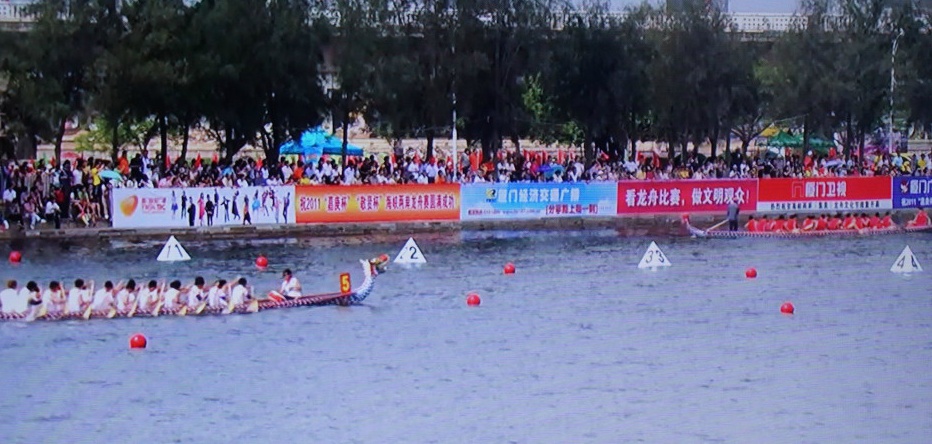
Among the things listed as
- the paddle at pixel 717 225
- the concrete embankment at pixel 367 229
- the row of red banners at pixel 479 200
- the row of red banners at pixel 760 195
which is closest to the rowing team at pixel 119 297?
the concrete embankment at pixel 367 229

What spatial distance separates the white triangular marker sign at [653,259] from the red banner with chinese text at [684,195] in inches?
342

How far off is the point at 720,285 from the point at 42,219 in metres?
20.2

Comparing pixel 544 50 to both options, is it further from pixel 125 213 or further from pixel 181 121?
pixel 125 213

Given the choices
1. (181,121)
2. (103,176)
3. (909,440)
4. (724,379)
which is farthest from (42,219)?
(909,440)

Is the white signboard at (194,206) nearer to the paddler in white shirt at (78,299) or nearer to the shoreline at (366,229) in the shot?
the shoreline at (366,229)

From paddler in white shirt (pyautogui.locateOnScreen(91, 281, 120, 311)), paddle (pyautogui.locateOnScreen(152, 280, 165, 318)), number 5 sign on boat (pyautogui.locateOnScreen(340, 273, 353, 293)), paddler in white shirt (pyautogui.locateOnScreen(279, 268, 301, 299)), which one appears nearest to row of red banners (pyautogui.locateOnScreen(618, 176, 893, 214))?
number 5 sign on boat (pyautogui.locateOnScreen(340, 273, 353, 293))

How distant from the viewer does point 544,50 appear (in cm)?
6022

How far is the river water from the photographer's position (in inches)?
1154

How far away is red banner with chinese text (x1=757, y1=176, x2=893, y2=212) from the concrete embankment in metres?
2.17

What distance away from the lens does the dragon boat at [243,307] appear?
3672 cm

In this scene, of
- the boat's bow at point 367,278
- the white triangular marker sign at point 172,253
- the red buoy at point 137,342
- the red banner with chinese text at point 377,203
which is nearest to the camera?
the red buoy at point 137,342

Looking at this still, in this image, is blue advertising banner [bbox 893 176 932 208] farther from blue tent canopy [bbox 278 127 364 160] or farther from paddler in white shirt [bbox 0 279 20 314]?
paddler in white shirt [bbox 0 279 20 314]

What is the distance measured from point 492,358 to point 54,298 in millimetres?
9931

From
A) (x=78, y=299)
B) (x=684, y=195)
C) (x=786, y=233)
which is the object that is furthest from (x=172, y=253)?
(x=786, y=233)
